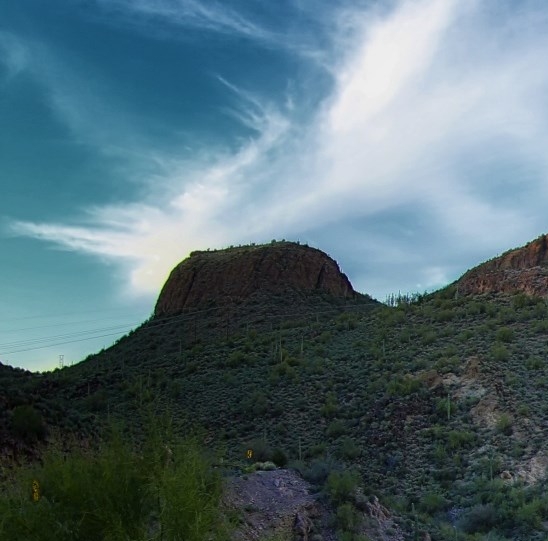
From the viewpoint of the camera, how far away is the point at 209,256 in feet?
278

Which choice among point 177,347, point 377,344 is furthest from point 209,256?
point 377,344

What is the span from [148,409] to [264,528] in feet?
25.2

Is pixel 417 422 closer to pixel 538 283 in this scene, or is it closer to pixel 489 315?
pixel 489 315

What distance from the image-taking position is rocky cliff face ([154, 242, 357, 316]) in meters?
74.3

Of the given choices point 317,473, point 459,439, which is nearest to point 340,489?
point 317,473

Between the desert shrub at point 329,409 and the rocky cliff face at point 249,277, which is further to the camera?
the rocky cliff face at point 249,277

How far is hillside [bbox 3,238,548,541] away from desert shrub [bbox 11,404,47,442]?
168 centimetres

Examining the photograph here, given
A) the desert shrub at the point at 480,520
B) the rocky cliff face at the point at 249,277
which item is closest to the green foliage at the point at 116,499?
the desert shrub at the point at 480,520

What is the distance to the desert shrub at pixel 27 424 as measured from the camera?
29.1m

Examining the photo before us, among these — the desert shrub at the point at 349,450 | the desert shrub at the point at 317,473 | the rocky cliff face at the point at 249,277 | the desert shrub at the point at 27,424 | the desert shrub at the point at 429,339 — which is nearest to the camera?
the desert shrub at the point at 317,473

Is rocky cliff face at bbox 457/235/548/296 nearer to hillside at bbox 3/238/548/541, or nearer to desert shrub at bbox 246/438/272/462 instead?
hillside at bbox 3/238/548/541

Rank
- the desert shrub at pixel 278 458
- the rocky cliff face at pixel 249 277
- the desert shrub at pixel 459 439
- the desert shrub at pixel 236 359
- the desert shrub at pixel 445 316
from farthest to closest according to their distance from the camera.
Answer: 1. the rocky cliff face at pixel 249 277
2. the desert shrub at pixel 236 359
3. the desert shrub at pixel 445 316
4. the desert shrub at pixel 459 439
5. the desert shrub at pixel 278 458

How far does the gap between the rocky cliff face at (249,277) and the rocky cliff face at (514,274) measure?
2014 cm

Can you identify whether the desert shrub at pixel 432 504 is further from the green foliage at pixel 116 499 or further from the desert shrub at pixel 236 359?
the desert shrub at pixel 236 359
